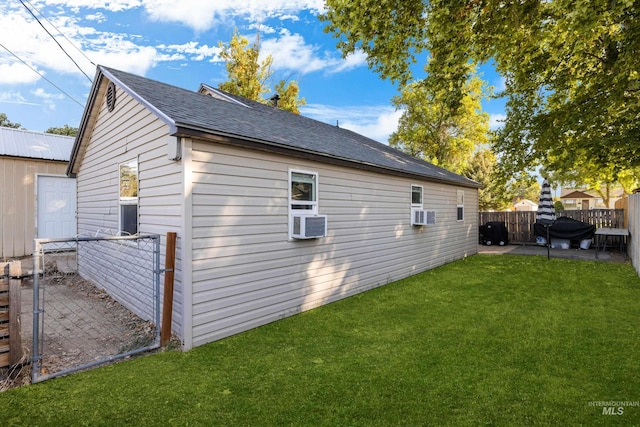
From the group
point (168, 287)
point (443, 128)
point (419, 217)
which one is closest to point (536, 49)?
point (419, 217)

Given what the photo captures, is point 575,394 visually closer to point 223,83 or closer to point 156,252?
point 156,252

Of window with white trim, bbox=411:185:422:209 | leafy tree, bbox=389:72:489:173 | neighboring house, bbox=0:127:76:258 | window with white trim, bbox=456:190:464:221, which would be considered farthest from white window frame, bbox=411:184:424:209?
leafy tree, bbox=389:72:489:173

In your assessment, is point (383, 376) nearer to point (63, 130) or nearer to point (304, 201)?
point (304, 201)

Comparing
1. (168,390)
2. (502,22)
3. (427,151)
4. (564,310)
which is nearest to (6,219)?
(168,390)

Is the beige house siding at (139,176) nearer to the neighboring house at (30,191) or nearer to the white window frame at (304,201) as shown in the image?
the white window frame at (304,201)

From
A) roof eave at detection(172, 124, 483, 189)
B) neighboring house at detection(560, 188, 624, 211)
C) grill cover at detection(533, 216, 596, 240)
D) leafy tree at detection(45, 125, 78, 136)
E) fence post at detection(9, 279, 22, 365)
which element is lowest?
fence post at detection(9, 279, 22, 365)

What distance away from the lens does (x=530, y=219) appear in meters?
14.1

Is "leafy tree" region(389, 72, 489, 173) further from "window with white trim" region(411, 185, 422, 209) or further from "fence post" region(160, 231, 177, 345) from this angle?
"fence post" region(160, 231, 177, 345)

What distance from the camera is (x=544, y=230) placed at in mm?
12984

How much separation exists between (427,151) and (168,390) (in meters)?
19.9

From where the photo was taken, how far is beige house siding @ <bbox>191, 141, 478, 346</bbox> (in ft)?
13.0

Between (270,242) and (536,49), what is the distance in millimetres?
6650

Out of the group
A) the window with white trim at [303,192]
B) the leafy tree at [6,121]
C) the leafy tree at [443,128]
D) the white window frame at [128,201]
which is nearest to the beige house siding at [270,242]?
the window with white trim at [303,192]

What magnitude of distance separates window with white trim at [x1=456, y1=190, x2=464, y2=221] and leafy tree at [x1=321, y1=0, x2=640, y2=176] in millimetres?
2895
